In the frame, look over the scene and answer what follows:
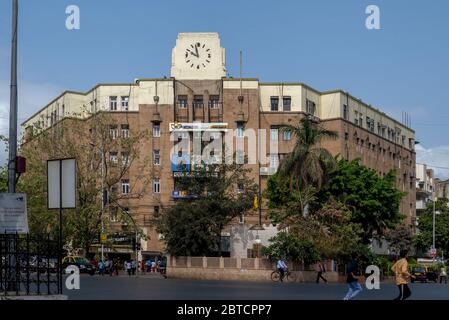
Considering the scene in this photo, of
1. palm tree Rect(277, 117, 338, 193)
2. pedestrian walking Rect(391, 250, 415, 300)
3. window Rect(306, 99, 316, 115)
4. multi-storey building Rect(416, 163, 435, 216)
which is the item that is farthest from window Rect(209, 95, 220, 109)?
pedestrian walking Rect(391, 250, 415, 300)

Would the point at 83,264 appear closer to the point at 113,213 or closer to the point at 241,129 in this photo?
the point at 113,213

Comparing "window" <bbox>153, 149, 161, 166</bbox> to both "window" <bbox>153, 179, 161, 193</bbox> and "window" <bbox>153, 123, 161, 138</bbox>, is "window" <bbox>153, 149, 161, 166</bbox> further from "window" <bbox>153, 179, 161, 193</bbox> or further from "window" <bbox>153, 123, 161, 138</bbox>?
"window" <bbox>153, 179, 161, 193</bbox>

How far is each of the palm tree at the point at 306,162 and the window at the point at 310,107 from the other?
3300 centimetres

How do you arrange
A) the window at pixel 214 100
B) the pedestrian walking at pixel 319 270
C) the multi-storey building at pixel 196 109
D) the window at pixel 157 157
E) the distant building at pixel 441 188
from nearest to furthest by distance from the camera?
the pedestrian walking at pixel 319 270
the multi-storey building at pixel 196 109
the window at pixel 157 157
the window at pixel 214 100
the distant building at pixel 441 188

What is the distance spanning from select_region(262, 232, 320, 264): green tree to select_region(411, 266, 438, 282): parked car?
51.6ft

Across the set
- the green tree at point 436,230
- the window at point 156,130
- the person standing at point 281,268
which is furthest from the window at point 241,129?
the person standing at point 281,268

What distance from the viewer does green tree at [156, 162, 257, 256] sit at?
188 feet

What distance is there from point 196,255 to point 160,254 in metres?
24.7

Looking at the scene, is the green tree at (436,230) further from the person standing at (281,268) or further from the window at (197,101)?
the person standing at (281,268)

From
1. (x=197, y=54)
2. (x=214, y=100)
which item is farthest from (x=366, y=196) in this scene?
(x=197, y=54)

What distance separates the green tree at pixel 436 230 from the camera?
96875mm
